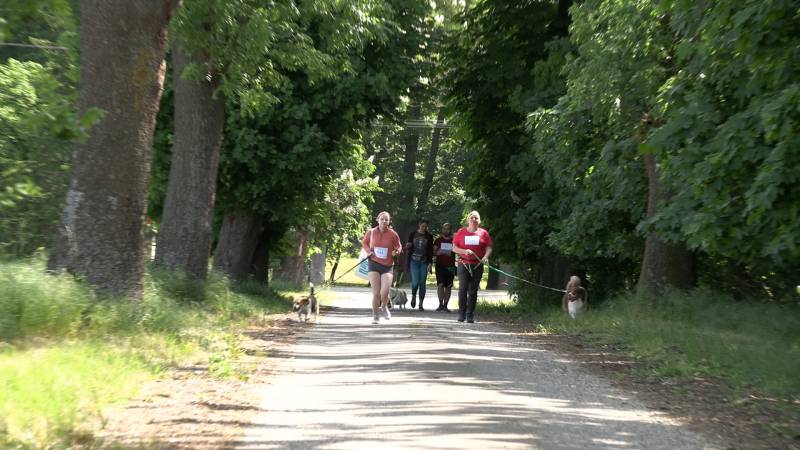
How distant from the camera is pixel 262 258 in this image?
84.9ft

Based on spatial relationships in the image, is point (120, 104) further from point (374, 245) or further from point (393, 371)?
point (374, 245)

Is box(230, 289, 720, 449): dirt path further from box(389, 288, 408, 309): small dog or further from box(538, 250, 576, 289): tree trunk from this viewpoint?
box(538, 250, 576, 289): tree trunk

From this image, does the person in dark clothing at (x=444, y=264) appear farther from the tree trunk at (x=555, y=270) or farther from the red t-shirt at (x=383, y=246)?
the red t-shirt at (x=383, y=246)

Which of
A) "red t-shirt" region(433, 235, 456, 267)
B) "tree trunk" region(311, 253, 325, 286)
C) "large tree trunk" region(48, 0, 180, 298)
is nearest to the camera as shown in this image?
"large tree trunk" region(48, 0, 180, 298)

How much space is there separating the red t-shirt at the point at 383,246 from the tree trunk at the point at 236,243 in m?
6.11

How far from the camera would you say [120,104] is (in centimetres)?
1184

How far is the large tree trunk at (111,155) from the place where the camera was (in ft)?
38.0

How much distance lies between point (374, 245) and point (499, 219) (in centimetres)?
883

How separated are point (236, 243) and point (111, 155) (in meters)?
11.7

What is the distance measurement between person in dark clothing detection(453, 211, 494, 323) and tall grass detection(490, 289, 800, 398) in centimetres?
149

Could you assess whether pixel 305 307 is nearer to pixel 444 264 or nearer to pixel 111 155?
pixel 111 155

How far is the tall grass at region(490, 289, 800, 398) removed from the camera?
10.6 metres

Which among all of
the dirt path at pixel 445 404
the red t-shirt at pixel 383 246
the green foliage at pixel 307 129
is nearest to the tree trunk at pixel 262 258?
the green foliage at pixel 307 129

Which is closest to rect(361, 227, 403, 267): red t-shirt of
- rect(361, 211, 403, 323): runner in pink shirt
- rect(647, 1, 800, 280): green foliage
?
rect(361, 211, 403, 323): runner in pink shirt
